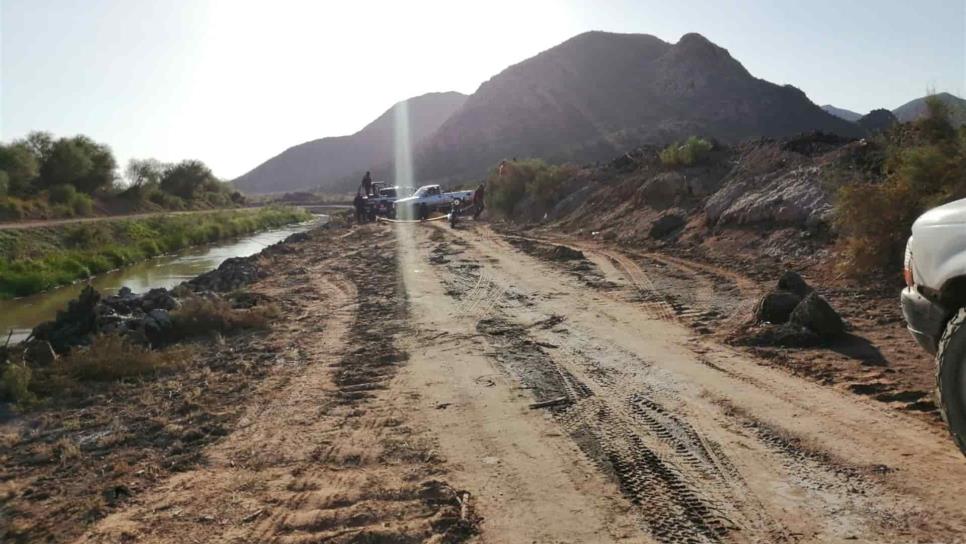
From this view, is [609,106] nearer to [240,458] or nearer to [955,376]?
[240,458]

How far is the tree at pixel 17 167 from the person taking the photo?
1672 inches

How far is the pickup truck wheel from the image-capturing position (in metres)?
4.11

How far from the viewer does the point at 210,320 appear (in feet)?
36.4

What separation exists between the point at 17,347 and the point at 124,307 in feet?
14.5

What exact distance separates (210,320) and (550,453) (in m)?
7.56

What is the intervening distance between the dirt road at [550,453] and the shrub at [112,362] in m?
0.97

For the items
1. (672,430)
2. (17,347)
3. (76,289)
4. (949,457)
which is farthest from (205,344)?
(76,289)

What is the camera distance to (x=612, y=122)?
108 meters

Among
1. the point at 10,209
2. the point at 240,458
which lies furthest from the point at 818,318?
the point at 10,209

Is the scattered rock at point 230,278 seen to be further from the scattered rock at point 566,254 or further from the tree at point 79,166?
the tree at point 79,166

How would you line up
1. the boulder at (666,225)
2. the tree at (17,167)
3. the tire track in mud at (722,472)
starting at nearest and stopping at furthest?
the tire track in mud at (722,472), the boulder at (666,225), the tree at (17,167)

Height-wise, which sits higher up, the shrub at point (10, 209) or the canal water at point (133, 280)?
the shrub at point (10, 209)

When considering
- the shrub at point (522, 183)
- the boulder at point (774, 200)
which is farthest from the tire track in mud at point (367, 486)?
the shrub at point (522, 183)

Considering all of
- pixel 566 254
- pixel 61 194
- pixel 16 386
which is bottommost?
pixel 566 254
